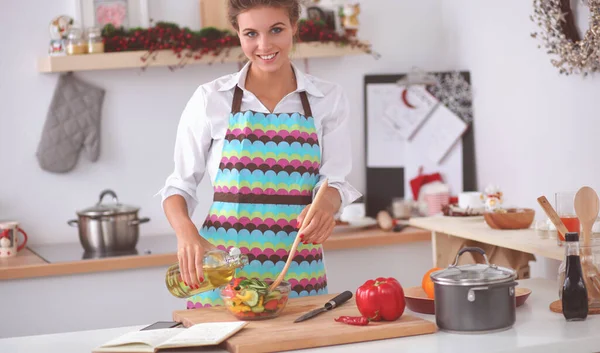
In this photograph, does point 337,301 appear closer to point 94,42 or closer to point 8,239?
point 8,239

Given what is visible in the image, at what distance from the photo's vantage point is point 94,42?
3805mm

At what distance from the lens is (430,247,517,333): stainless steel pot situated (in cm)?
191

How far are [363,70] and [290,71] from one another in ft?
5.87

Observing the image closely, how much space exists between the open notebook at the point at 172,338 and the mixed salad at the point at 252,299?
70 mm

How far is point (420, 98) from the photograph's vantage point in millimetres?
4246

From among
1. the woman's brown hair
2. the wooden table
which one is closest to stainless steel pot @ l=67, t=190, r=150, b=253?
the wooden table

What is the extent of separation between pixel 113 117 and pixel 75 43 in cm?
39

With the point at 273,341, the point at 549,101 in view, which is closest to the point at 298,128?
the point at 273,341

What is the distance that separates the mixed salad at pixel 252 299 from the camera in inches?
80.4

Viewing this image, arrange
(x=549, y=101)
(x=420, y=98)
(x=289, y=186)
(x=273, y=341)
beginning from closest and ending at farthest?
(x=273, y=341) → (x=289, y=186) → (x=549, y=101) → (x=420, y=98)

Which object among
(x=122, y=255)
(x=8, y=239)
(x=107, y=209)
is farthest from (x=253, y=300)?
(x=8, y=239)

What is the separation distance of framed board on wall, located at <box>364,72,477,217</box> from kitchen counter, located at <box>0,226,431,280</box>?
35cm

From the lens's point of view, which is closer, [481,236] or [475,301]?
[475,301]

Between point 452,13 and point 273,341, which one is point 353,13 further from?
point 273,341
